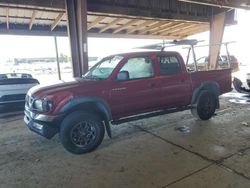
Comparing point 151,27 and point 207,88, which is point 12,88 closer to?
point 207,88

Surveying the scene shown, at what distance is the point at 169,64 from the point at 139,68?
2.61 feet

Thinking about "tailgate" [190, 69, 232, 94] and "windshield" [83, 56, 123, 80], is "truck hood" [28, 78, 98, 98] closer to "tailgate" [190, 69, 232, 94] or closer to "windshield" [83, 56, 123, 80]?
"windshield" [83, 56, 123, 80]

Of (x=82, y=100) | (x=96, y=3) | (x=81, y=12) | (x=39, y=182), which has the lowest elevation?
(x=39, y=182)

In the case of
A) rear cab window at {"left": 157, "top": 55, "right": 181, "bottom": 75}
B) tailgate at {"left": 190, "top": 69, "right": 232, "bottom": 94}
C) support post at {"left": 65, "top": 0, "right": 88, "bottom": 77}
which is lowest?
tailgate at {"left": 190, "top": 69, "right": 232, "bottom": 94}

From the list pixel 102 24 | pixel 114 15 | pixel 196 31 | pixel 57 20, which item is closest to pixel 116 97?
pixel 114 15

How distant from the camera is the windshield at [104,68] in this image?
4.21 metres

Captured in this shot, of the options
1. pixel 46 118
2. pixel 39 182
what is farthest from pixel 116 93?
pixel 39 182

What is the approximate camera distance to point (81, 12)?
21.3ft

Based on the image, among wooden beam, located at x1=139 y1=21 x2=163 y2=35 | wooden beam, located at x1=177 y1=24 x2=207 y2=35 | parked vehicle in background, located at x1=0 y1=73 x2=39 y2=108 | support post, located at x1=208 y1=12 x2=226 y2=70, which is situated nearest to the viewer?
parked vehicle in background, located at x1=0 y1=73 x2=39 y2=108

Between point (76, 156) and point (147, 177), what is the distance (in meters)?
1.39

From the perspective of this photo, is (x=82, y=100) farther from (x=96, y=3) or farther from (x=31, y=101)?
(x=96, y=3)

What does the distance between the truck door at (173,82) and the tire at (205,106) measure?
37cm

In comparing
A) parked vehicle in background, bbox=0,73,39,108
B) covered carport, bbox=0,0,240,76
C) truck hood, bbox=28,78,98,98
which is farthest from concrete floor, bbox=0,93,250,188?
covered carport, bbox=0,0,240,76

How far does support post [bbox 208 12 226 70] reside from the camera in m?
10.2
